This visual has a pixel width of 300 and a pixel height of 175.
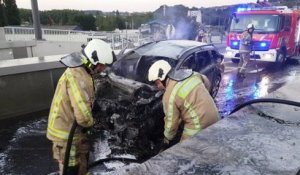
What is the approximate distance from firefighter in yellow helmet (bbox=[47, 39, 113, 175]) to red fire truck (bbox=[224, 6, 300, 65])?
10.5 meters

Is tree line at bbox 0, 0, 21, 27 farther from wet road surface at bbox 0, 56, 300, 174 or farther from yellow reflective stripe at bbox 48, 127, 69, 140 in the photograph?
yellow reflective stripe at bbox 48, 127, 69, 140

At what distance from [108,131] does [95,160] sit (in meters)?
0.87

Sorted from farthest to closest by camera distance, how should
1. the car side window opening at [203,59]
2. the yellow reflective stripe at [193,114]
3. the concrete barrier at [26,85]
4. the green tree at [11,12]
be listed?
the green tree at [11,12]
the car side window opening at [203,59]
the concrete barrier at [26,85]
the yellow reflective stripe at [193,114]

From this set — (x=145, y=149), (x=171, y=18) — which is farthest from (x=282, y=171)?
(x=171, y=18)

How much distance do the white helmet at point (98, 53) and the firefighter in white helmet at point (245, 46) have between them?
8991 millimetres

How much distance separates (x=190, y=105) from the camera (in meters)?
3.17

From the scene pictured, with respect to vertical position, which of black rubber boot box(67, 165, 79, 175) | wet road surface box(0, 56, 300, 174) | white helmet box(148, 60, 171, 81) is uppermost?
white helmet box(148, 60, 171, 81)

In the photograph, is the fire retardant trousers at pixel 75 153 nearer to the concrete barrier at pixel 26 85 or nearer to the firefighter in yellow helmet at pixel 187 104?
the firefighter in yellow helmet at pixel 187 104

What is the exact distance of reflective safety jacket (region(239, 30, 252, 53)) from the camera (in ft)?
37.7

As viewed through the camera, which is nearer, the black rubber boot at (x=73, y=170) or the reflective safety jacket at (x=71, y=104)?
the reflective safety jacket at (x=71, y=104)

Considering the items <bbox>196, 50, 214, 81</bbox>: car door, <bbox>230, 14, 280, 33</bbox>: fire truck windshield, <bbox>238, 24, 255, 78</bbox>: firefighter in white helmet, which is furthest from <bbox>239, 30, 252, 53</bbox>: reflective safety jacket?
<bbox>196, 50, 214, 81</bbox>: car door

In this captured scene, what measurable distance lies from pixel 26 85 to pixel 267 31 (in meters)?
9.91

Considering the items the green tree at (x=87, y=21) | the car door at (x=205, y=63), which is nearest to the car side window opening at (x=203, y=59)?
the car door at (x=205, y=63)

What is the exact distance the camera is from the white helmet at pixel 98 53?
3197mm
